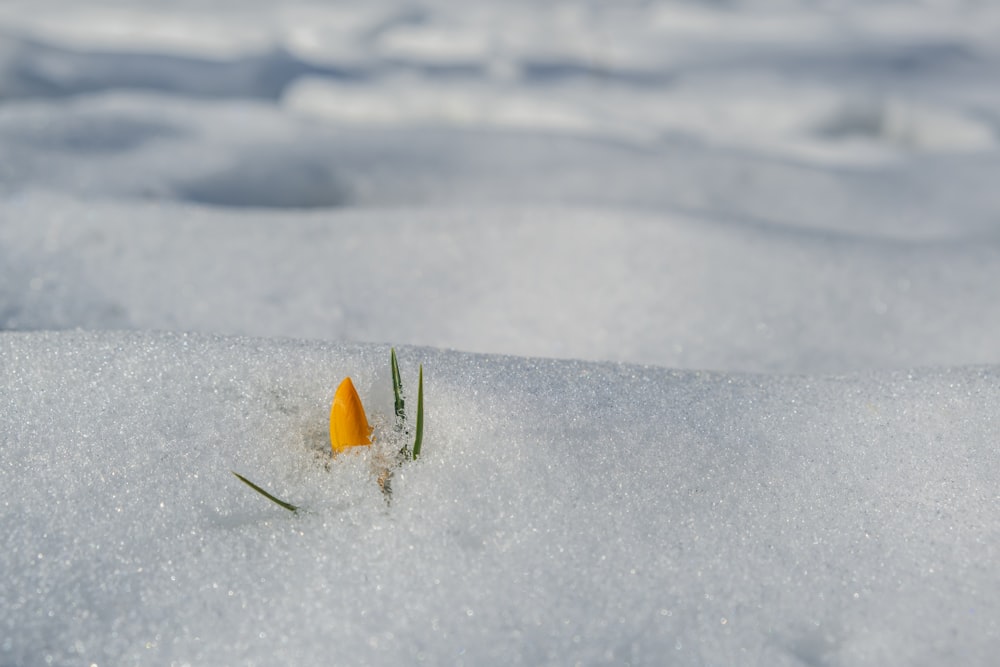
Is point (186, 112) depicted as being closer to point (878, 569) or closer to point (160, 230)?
point (160, 230)

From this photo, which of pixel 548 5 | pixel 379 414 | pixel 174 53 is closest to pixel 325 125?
pixel 174 53

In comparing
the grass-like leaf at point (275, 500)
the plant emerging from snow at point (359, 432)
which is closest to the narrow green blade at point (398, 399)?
the plant emerging from snow at point (359, 432)

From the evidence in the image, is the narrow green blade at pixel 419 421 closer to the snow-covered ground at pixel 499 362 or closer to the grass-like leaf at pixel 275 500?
the snow-covered ground at pixel 499 362

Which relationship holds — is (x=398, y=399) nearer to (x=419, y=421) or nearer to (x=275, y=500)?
(x=419, y=421)

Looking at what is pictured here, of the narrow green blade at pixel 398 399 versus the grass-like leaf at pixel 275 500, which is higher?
the narrow green blade at pixel 398 399

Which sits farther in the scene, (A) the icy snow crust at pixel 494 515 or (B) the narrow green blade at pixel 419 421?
(B) the narrow green blade at pixel 419 421
